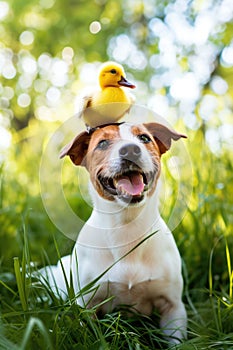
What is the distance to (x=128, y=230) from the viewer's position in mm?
1567

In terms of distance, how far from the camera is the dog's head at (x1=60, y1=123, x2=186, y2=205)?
1.37 metres

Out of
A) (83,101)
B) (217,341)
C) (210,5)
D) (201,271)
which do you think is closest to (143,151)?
(83,101)

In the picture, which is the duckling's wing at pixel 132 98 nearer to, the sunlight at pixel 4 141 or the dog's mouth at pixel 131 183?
the dog's mouth at pixel 131 183

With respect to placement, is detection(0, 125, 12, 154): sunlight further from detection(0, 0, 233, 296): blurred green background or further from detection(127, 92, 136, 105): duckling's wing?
detection(127, 92, 136, 105): duckling's wing

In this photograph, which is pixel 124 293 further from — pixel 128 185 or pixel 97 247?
pixel 128 185

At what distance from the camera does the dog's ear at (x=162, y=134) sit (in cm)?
149

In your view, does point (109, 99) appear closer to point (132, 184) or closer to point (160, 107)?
point (132, 184)

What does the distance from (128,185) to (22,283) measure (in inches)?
15.0

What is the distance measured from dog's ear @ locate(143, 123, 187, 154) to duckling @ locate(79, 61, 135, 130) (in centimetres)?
10

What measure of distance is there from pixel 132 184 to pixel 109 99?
0.24 meters

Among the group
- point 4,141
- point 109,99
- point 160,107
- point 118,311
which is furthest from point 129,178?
point 4,141

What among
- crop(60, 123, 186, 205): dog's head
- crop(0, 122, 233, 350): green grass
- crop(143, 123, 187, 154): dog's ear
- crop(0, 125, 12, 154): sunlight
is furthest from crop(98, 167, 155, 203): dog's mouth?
crop(0, 125, 12, 154): sunlight

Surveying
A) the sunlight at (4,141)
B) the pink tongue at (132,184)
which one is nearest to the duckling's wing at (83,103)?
the pink tongue at (132,184)

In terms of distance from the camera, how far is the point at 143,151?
1.38m
